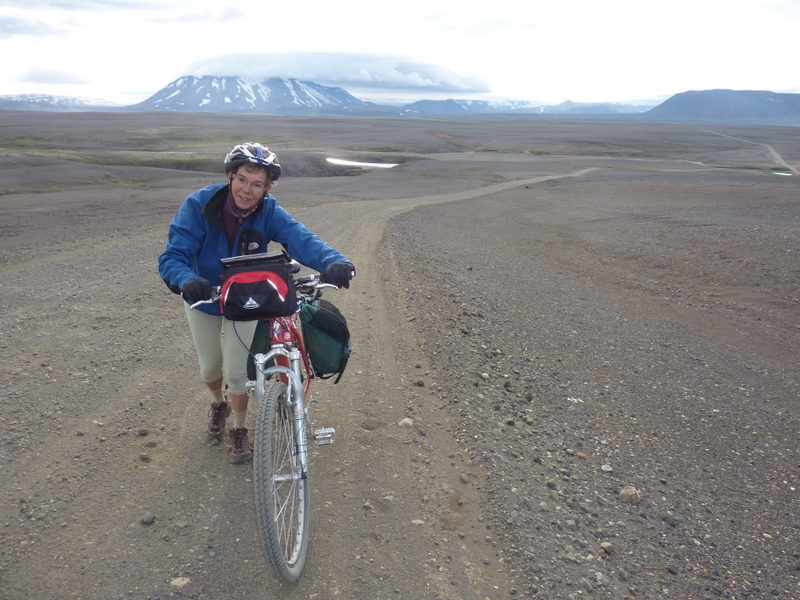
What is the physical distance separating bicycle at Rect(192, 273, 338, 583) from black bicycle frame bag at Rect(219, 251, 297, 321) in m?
0.18

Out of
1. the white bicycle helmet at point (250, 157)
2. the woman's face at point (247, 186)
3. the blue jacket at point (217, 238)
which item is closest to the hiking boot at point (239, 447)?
the blue jacket at point (217, 238)

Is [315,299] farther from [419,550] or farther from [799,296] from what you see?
[799,296]

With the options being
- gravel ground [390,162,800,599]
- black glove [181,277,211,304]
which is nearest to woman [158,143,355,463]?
black glove [181,277,211,304]

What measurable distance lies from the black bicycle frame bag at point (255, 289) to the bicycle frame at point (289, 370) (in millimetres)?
325

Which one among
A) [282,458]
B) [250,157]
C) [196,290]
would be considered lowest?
[282,458]

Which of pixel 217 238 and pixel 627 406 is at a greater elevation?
pixel 217 238

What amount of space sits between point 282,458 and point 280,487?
144 mm

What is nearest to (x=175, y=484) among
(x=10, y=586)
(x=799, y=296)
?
(x=10, y=586)

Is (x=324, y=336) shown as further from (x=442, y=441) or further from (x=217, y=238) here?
(x=442, y=441)

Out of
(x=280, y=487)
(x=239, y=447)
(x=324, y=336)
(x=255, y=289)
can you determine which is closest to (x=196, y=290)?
(x=255, y=289)

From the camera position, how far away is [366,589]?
2824 millimetres

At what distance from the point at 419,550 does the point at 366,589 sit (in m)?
0.41

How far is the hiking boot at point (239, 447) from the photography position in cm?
374

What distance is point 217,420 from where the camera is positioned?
4.03m
